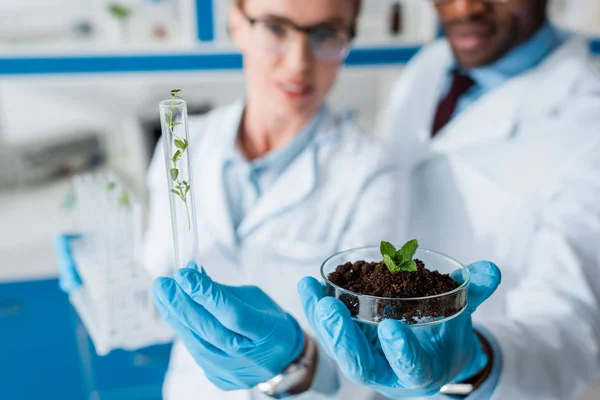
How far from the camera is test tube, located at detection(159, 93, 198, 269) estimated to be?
33.2 inches

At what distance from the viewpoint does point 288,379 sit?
1.06 meters

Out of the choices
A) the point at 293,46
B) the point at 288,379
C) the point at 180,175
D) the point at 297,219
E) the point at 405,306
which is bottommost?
the point at 288,379

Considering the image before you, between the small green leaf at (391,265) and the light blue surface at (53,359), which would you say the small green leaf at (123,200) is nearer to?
the small green leaf at (391,265)

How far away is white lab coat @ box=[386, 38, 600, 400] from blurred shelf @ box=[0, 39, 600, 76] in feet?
2.85

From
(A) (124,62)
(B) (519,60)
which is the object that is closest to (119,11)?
(A) (124,62)

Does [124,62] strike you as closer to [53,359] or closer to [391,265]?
[53,359]

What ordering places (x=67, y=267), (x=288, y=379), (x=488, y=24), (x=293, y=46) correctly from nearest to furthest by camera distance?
1. (x=288, y=379)
2. (x=293, y=46)
3. (x=67, y=267)
4. (x=488, y=24)

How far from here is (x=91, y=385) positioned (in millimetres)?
2332

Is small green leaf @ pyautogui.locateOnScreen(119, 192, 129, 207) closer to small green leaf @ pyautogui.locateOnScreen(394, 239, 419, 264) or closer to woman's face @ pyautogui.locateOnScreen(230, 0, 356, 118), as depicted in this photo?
woman's face @ pyautogui.locateOnScreen(230, 0, 356, 118)

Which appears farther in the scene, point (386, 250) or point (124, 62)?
point (124, 62)

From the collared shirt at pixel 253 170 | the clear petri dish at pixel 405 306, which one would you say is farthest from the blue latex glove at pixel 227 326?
the collared shirt at pixel 253 170

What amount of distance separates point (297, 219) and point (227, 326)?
518 millimetres

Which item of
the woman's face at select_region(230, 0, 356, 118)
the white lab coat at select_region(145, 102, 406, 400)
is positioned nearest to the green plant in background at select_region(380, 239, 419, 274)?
the white lab coat at select_region(145, 102, 406, 400)

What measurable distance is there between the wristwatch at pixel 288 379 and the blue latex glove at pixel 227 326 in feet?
0.11
